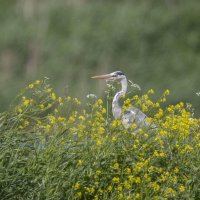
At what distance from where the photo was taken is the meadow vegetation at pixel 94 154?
401 inches

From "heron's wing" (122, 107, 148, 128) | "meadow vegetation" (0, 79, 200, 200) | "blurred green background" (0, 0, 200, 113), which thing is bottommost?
"meadow vegetation" (0, 79, 200, 200)

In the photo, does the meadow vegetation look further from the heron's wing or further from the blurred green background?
the blurred green background

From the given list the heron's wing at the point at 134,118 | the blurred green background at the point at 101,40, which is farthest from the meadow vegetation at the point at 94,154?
the blurred green background at the point at 101,40

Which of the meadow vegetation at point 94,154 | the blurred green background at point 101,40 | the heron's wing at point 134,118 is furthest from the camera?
the blurred green background at point 101,40

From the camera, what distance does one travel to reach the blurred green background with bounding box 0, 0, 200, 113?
25.1 m

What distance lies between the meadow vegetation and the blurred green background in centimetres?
1336

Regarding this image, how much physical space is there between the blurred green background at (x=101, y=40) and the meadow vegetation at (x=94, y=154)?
13357 millimetres

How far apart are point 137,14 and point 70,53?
1994mm

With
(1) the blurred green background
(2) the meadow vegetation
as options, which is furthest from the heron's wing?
(1) the blurred green background

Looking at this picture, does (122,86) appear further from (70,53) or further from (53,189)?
(70,53)

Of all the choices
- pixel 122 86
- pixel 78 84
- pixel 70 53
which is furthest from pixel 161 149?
pixel 70 53

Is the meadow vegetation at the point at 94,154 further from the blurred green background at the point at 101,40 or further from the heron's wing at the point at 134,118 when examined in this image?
the blurred green background at the point at 101,40

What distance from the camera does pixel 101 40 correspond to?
26.3 metres

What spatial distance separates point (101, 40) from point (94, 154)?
631 inches
